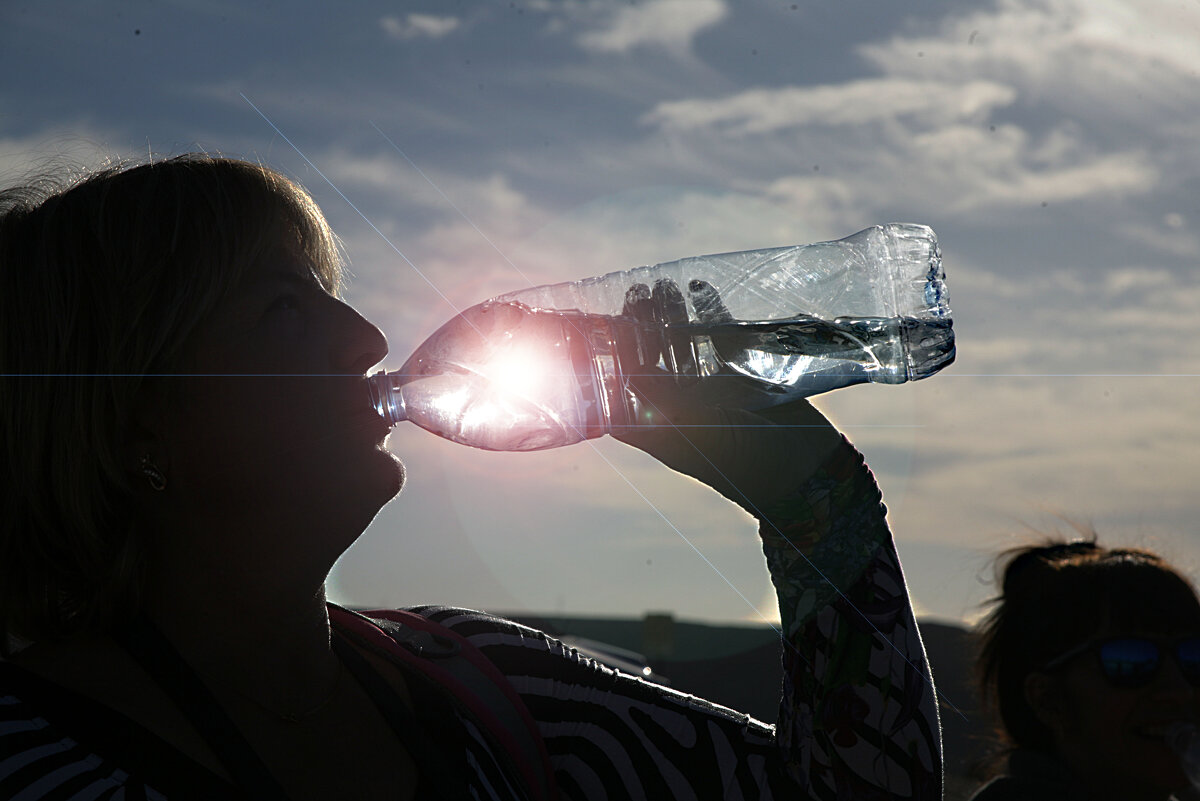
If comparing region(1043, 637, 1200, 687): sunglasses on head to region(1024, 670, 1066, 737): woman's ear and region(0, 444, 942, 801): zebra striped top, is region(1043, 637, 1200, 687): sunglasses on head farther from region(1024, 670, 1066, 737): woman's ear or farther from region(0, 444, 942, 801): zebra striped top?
region(0, 444, 942, 801): zebra striped top

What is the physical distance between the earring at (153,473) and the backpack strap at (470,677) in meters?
0.43

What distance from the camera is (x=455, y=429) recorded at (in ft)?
8.61

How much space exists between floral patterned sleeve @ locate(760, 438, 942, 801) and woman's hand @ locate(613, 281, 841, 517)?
0.11ft

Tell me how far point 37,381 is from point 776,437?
1303mm

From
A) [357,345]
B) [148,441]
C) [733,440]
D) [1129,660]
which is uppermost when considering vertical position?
[357,345]

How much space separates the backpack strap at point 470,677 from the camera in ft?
6.12

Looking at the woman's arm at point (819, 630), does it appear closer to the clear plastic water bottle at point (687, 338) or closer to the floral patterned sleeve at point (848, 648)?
the floral patterned sleeve at point (848, 648)

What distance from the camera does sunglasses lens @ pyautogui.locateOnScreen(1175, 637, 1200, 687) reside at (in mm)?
3570

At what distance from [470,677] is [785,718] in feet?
1.94

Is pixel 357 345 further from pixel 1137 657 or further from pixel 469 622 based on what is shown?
pixel 1137 657

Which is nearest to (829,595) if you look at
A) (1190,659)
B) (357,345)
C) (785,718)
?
(785,718)

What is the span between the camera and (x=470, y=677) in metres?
1.94

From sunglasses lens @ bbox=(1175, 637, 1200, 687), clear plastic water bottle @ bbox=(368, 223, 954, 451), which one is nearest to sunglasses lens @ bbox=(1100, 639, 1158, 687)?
sunglasses lens @ bbox=(1175, 637, 1200, 687)

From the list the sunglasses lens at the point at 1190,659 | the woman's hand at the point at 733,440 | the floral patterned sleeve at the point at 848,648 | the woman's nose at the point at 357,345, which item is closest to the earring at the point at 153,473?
the woman's nose at the point at 357,345
